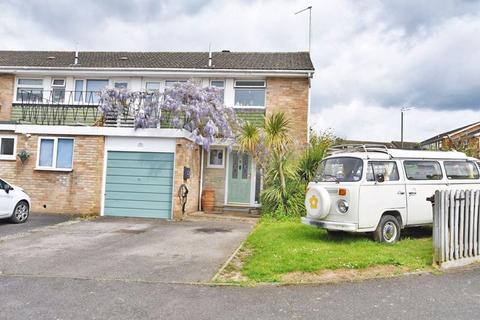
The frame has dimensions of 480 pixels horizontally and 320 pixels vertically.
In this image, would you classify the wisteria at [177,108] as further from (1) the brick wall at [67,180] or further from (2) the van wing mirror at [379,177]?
(2) the van wing mirror at [379,177]

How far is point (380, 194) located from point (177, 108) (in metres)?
8.27

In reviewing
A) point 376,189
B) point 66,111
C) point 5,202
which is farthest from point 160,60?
point 376,189

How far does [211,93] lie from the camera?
50.8ft

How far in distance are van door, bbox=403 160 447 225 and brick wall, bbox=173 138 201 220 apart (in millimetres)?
7190

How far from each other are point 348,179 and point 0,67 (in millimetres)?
16889

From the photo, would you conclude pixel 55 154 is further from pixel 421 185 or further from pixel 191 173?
pixel 421 185

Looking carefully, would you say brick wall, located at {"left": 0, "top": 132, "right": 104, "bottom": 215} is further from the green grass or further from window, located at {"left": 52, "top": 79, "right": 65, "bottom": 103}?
the green grass

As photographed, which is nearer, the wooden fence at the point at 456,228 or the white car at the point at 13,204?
the wooden fence at the point at 456,228

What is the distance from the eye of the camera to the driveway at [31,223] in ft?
34.6

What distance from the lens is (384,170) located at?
8.86 m

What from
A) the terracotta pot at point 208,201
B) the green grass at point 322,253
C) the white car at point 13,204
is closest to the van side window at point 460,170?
the green grass at point 322,253

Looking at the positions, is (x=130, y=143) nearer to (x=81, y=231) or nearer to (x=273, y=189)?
(x=81, y=231)

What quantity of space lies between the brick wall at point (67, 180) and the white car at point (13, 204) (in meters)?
1.90

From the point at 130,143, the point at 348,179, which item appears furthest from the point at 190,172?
the point at 348,179
